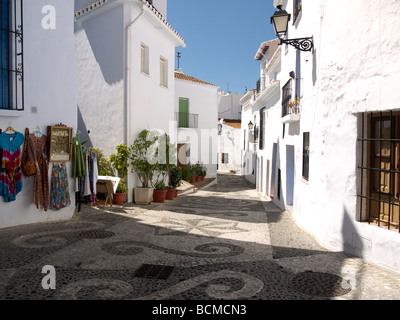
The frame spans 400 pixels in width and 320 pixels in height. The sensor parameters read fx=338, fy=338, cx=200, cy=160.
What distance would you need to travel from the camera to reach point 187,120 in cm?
2158

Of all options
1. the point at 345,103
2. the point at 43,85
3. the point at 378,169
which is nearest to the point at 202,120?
the point at 43,85

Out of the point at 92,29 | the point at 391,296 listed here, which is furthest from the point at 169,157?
the point at 391,296

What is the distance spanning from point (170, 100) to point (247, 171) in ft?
48.5

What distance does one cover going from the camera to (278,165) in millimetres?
12359

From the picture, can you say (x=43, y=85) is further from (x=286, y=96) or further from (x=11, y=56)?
(x=286, y=96)

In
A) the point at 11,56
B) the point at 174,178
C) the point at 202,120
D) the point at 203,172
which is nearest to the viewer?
the point at 11,56

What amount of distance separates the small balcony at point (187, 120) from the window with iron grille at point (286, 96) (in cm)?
1068

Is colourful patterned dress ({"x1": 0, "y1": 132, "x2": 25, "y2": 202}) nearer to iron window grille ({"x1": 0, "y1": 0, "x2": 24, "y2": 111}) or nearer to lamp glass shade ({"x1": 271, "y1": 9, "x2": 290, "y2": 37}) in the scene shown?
iron window grille ({"x1": 0, "y1": 0, "x2": 24, "y2": 111})

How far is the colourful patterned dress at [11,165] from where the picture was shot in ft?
20.6

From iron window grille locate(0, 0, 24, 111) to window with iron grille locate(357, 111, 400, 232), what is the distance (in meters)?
6.33

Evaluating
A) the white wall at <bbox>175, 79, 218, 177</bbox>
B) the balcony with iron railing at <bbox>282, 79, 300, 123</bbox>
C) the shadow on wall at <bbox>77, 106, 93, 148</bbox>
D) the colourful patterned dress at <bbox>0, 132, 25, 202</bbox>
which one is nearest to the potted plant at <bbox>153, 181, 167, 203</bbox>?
the shadow on wall at <bbox>77, 106, 93, 148</bbox>

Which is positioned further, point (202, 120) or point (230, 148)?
point (230, 148)

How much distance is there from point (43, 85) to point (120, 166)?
12.8ft

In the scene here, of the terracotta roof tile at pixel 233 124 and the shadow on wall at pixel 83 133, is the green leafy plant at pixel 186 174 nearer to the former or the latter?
the shadow on wall at pixel 83 133
